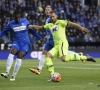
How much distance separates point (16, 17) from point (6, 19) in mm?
19380

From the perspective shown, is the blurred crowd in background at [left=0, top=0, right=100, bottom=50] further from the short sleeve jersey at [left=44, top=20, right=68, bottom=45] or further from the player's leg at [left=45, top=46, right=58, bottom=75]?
the player's leg at [left=45, top=46, right=58, bottom=75]

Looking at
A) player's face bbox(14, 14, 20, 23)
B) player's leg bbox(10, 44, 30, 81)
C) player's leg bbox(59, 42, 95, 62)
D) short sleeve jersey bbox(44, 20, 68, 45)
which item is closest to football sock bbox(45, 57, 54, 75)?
player's leg bbox(59, 42, 95, 62)

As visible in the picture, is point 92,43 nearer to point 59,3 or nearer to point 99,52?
point 99,52

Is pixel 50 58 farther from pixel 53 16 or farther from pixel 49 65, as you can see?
pixel 53 16

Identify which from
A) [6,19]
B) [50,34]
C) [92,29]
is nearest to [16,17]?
[50,34]

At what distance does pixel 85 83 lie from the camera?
47.5 ft

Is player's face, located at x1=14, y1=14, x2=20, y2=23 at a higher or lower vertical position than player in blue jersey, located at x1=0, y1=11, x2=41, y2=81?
higher

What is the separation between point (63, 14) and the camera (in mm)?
38875

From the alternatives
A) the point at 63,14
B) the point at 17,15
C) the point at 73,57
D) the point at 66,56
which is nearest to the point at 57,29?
the point at 66,56

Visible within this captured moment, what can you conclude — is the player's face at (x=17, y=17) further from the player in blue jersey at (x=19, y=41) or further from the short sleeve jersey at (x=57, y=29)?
the short sleeve jersey at (x=57, y=29)

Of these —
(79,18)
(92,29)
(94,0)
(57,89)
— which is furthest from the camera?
(94,0)

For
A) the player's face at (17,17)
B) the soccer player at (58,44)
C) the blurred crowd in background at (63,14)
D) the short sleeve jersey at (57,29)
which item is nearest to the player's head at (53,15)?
the soccer player at (58,44)

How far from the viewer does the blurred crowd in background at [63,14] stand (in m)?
35.3

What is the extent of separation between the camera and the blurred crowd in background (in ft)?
116
